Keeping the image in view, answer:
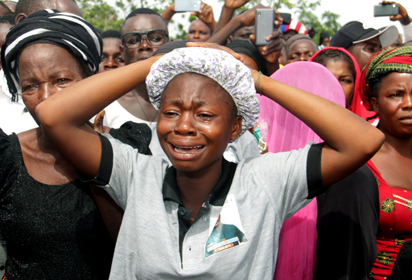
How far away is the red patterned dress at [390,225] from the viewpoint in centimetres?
214

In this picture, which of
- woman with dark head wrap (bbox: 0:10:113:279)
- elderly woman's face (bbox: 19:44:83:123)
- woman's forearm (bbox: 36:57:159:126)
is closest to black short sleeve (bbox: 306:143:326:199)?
woman's forearm (bbox: 36:57:159:126)

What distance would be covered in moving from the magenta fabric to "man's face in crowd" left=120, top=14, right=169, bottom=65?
5.38 feet

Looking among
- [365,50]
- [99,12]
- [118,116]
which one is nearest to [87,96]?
[118,116]

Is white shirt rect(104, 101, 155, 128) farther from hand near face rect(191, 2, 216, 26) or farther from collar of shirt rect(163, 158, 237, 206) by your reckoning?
hand near face rect(191, 2, 216, 26)

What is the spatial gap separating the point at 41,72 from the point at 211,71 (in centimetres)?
86

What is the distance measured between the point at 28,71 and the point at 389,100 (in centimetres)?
223

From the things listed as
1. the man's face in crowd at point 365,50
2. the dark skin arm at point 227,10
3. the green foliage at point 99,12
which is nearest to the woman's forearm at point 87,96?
the dark skin arm at point 227,10

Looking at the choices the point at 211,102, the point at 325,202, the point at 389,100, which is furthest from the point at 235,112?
the point at 389,100

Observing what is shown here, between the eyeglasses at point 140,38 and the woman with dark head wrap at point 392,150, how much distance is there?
2101 mm

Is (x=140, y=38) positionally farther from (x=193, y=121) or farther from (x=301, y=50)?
(x=301, y=50)

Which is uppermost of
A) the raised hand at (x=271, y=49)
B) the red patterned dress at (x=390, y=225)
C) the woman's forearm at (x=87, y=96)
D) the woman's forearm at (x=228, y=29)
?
the woman's forearm at (x=228, y=29)

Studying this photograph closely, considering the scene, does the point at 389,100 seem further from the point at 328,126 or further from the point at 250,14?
the point at 250,14

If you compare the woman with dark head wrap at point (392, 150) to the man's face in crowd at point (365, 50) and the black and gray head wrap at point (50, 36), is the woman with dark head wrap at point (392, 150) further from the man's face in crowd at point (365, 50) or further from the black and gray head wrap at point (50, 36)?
the black and gray head wrap at point (50, 36)

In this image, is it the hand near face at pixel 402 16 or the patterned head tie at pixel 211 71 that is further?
the hand near face at pixel 402 16
